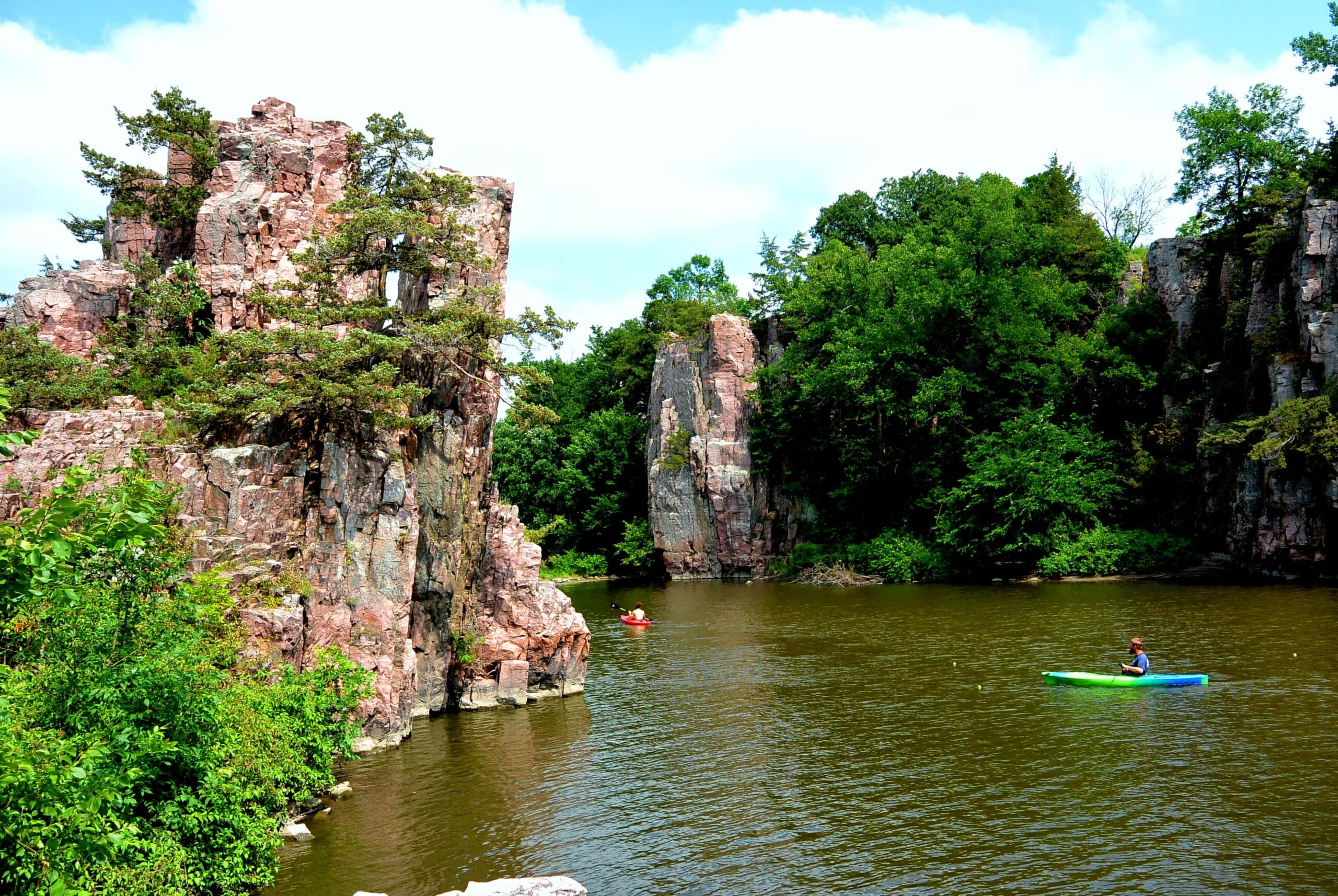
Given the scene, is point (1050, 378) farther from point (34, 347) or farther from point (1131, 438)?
point (34, 347)

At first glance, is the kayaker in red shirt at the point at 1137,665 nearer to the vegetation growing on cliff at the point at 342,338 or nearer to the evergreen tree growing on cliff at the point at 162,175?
the vegetation growing on cliff at the point at 342,338

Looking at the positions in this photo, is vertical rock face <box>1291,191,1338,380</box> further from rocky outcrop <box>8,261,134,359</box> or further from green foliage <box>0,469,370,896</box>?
rocky outcrop <box>8,261,134,359</box>

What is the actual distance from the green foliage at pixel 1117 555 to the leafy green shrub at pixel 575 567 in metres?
28.9

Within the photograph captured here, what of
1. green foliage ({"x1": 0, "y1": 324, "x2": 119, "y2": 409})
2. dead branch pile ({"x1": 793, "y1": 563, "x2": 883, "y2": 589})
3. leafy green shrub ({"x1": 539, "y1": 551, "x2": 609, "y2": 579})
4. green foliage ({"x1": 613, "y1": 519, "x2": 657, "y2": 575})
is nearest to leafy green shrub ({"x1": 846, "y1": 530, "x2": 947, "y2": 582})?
dead branch pile ({"x1": 793, "y1": 563, "x2": 883, "y2": 589})

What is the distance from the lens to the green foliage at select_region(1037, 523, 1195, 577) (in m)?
41.5

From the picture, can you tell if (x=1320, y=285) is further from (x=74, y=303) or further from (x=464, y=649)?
(x=74, y=303)

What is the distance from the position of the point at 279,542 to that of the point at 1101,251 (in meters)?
49.1

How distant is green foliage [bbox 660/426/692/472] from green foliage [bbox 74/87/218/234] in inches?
1303

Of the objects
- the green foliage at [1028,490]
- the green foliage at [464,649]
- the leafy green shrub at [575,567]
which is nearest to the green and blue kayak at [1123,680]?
the green foliage at [464,649]

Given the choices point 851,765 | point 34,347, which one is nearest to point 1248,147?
point 851,765

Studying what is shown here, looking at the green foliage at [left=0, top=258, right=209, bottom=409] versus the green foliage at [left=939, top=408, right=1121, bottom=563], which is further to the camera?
the green foliage at [left=939, top=408, right=1121, bottom=563]

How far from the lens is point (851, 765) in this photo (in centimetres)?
1814

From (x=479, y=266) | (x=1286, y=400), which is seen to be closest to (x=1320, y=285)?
(x=1286, y=400)

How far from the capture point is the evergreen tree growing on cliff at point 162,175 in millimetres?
29031
